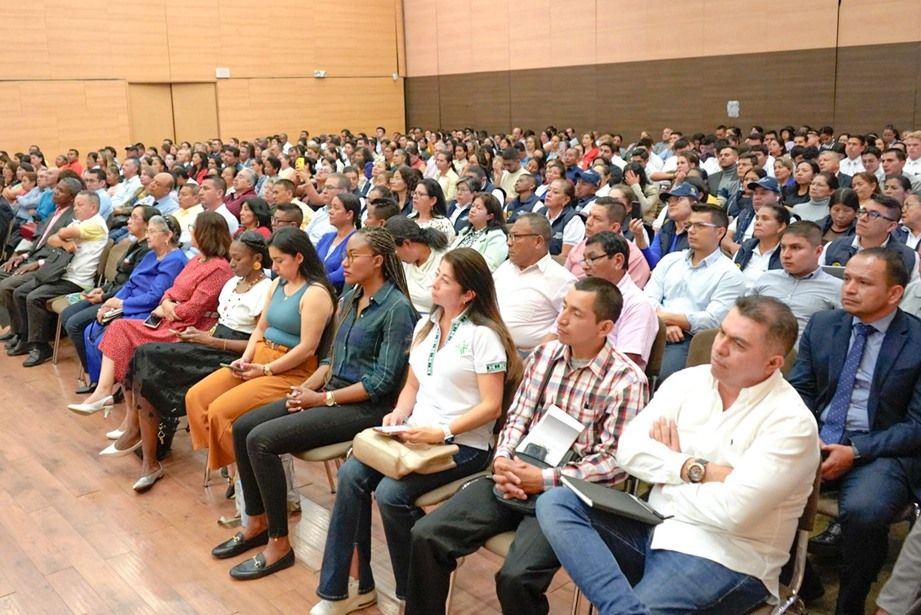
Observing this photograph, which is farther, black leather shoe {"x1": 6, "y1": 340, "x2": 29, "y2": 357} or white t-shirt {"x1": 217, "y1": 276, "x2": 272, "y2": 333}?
black leather shoe {"x1": 6, "y1": 340, "x2": 29, "y2": 357}

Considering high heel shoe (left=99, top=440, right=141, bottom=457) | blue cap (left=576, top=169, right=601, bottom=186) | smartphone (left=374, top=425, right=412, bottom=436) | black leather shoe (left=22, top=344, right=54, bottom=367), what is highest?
blue cap (left=576, top=169, right=601, bottom=186)

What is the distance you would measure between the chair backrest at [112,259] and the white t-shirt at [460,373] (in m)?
3.88

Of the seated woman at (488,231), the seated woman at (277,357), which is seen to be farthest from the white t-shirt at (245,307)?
the seated woman at (488,231)

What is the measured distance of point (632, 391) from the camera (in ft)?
8.90

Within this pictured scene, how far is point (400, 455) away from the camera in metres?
2.93

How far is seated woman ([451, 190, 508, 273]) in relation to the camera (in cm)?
572

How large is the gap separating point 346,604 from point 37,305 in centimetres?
478

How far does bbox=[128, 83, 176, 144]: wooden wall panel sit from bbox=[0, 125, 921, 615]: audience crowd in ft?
38.6

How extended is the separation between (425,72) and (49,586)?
60.5 feet

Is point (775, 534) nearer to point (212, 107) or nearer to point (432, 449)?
point (432, 449)

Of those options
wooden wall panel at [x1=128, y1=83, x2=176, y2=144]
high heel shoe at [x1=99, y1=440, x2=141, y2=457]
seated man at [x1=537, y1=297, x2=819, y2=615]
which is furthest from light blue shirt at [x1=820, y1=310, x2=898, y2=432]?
wooden wall panel at [x1=128, y1=83, x2=176, y2=144]

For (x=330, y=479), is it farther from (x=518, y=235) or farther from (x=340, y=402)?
(x=518, y=235)

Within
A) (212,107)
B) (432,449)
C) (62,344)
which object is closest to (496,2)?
(212,107)

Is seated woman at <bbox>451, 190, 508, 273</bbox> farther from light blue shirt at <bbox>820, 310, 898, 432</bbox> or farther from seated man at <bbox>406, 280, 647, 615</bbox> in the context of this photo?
light blue shirt at <bbox>820, 310, 898, 432</bbox>
